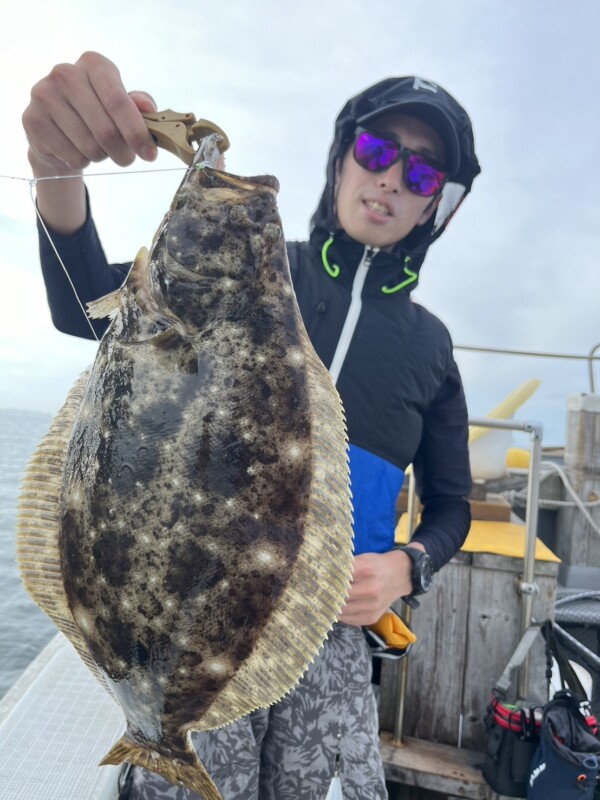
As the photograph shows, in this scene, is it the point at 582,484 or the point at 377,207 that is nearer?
the point at 377,207

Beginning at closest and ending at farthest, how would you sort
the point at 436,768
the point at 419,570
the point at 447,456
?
the point at 419,570, the point at 447,456, the point at 436,768

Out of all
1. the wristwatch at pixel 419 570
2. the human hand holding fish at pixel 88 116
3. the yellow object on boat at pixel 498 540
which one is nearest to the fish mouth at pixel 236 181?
the human hand holding fish at pixel 88 116

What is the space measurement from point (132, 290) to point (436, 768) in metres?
3.38

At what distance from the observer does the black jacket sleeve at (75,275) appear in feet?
5.76

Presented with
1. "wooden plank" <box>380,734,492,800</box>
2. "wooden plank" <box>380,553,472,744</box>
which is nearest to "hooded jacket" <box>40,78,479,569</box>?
"wooden plank" <box>380,553,472,744</box>

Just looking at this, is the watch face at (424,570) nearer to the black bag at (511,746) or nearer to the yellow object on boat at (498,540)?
the yellow object on boat at (498,540)

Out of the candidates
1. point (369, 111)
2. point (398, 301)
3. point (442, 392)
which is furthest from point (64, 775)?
point (369, 111)

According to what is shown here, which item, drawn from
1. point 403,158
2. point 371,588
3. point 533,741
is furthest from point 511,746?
point 403,158

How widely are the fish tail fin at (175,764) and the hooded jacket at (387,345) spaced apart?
968mm

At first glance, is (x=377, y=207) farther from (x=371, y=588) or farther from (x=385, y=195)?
(x=371, y=588)

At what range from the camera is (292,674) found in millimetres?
1347

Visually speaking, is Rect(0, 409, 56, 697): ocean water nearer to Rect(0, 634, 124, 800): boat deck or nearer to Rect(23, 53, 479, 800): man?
Rect(0, 634, 124, 800): boat deck

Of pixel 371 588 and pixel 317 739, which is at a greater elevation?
pixel 371 588

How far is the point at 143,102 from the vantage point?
1.36 m
